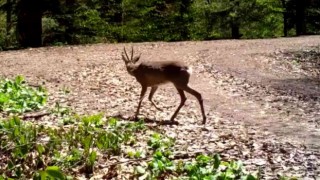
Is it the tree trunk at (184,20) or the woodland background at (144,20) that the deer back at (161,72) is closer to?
the woodland background at (144,20)

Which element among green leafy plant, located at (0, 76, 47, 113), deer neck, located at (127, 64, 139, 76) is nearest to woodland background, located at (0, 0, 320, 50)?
green leafy plant, located at (0, 76, 47, 113)

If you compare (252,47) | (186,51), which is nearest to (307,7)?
(252,47)

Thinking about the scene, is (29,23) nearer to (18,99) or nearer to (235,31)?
(18,99)

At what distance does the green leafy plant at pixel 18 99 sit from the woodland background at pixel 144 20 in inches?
515

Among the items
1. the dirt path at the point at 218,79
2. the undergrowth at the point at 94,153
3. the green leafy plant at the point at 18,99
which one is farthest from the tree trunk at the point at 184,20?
the undergrowth at the point at 94,153

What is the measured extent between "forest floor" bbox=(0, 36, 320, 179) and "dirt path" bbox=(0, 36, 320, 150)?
0.06ft

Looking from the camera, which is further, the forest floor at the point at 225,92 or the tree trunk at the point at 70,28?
the tree trunk at the point at 70,28

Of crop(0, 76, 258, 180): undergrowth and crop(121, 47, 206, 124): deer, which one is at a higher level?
crop(121, 47, 206, 124): deer

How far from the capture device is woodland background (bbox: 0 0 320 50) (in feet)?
80.1

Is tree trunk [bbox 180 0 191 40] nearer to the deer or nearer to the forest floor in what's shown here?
the forest floor

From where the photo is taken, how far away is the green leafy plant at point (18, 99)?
380 inches

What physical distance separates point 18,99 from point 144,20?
2402cm

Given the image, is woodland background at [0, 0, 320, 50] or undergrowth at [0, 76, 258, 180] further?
woodland background at [0, 0, 320, 50]

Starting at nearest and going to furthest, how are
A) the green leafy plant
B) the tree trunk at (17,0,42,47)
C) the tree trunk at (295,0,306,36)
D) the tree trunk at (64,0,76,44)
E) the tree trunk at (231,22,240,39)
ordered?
the green leafy plant < the tree trunk at (17,0,42,47) < the tree trunk at (64,0,76,44) < the tree trunk at (295,0,306,36) < the tree trunk at (231,22,240,39)
